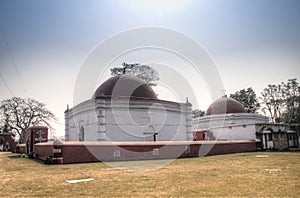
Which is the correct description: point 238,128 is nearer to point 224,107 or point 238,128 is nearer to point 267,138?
point 267,138

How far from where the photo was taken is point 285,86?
133ft

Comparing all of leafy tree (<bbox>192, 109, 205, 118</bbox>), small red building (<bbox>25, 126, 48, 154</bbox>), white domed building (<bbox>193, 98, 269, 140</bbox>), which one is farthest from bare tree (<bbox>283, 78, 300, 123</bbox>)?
small red building (<bbox>25, 126, 48, 154</bbox>)

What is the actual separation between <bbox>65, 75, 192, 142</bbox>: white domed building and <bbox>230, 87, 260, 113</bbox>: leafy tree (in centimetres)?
2765

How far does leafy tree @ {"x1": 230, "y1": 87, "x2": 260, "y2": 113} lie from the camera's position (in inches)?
1885

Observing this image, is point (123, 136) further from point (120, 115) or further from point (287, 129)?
point (287, 129)

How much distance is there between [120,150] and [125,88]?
7844mm

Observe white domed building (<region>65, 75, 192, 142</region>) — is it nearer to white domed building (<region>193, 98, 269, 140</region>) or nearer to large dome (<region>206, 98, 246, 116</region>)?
white domed building (<region>193, 98, 269, 140</region>)

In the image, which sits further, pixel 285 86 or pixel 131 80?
pixel 285 86

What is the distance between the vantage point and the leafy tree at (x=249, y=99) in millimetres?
47875

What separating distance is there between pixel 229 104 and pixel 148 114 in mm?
16406

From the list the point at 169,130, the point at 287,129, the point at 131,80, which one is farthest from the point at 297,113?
the point at 131,80

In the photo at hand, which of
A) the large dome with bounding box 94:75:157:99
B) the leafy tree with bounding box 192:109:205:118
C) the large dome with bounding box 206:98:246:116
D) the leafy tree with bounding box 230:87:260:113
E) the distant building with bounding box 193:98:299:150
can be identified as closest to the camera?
the large dome with bounding box 94:75:157:99

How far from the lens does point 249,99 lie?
48.5m

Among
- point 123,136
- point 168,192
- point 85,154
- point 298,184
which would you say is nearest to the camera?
point 168,192
